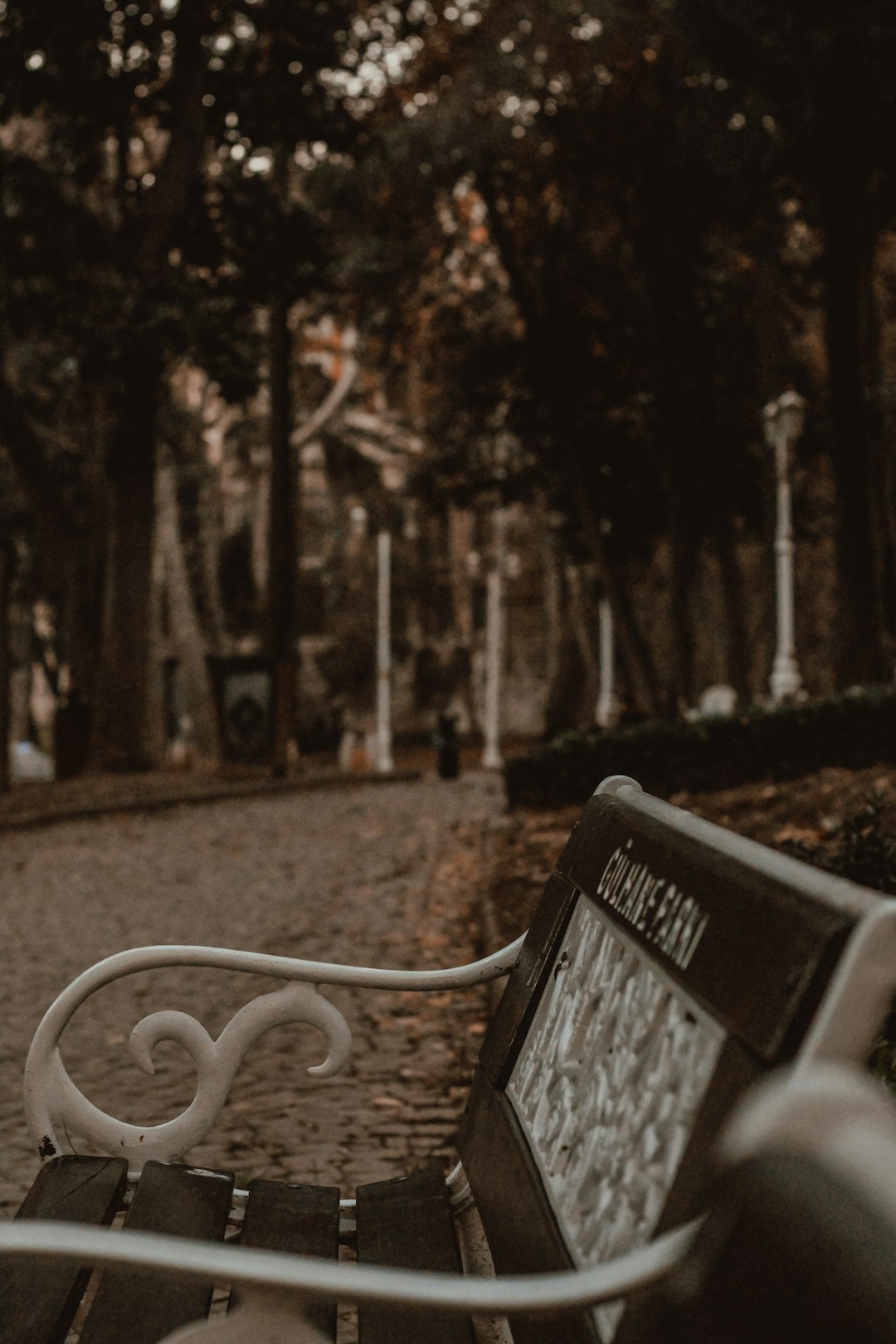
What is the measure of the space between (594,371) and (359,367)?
9.15 meters

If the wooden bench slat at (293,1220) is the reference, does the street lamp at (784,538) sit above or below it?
above

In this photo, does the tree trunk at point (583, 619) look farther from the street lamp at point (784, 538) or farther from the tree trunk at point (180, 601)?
the street lamp at point (784, 538)

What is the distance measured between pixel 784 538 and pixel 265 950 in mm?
12749

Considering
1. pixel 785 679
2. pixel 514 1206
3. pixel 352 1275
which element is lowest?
pixel 514 1206

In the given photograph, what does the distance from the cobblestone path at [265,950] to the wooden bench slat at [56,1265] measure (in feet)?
5.14

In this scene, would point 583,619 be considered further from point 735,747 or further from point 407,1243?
point 407,1243

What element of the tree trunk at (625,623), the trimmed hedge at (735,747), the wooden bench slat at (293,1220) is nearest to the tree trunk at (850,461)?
the trimmed hedge at (735,747)

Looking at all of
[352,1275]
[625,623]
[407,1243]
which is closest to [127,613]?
[625,623]

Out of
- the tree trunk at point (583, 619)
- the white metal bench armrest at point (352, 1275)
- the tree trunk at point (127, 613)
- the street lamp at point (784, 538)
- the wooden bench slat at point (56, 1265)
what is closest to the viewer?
the white metal bench armrest at point (352, 1275)

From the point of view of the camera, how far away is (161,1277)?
7.38 ft

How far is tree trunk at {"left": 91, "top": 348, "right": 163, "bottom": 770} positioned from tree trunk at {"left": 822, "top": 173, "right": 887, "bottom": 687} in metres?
8.37

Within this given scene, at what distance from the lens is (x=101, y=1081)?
558cm

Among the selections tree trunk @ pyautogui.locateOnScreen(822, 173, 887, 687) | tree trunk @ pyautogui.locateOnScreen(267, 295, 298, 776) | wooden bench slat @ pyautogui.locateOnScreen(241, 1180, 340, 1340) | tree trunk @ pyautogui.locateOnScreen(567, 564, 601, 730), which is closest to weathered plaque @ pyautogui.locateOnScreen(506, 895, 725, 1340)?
wooden bench slat @ pyautogui.locateOnScreen(241, 1180, 340, 1340)

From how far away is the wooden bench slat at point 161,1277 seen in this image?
212cm
